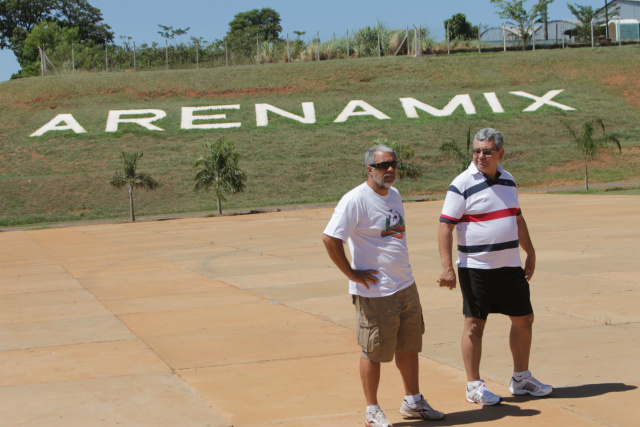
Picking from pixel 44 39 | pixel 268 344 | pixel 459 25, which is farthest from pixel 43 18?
pixel 268 344

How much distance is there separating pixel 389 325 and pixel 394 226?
2.33 feet

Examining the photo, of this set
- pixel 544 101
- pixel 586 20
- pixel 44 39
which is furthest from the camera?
pixel 44 39

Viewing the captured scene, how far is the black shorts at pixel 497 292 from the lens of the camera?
5789 millimetres

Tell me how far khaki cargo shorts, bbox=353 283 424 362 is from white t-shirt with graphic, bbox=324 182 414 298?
64 mm

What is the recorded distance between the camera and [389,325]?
17.3ft

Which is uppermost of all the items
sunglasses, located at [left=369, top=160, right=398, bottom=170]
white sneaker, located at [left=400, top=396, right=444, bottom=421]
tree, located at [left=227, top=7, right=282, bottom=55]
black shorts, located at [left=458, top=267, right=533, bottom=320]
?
tree, located at [left=227, top=7, right=282, bottom=55]

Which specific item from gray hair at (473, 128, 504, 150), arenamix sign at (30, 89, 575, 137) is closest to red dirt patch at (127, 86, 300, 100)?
arenamix sign at (30, 89, 575, 137)

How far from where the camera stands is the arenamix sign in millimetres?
54375

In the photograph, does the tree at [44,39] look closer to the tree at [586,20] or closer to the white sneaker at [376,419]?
the tree at [586,20]

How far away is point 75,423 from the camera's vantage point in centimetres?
Result: 568

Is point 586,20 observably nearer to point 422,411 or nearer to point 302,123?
point 302,123

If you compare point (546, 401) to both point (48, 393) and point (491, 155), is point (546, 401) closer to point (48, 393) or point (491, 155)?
point (491, 155)

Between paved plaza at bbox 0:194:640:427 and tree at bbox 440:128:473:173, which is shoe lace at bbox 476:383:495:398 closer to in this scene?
paved plaza at bbox 0:194:640:427

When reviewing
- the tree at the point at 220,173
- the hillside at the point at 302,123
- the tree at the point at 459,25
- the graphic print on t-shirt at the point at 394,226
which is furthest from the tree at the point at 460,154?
the tree at the point at 459,25
